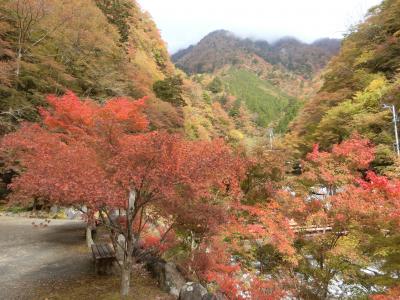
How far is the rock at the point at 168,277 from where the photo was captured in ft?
25.4

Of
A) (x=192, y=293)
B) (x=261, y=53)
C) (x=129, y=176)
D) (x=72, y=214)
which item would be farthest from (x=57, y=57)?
(x=261, y=53)

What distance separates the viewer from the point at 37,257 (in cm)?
1037

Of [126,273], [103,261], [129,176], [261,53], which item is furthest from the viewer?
[261,53]

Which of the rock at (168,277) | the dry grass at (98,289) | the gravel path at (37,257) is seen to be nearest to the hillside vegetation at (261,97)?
the gravel path at (37,257)

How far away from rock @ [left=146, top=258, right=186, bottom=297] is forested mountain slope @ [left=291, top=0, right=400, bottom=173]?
15.7 meters

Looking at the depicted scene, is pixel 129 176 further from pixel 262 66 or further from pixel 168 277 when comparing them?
pixel 262 66

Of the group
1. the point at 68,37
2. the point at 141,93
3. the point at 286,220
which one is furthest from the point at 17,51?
the point at 286,220

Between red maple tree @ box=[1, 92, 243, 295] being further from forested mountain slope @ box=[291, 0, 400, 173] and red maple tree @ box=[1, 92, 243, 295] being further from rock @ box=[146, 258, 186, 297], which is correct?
forested mountain slope @ box=[291, 0, 400, 173]

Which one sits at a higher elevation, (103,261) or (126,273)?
(126,273)

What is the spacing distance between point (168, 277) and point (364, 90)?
21.6 metres

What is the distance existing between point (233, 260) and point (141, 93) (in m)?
16.4

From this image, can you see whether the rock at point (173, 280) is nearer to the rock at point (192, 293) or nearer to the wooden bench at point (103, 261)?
the rock at point (192, 293)

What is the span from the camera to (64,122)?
12.3 metres

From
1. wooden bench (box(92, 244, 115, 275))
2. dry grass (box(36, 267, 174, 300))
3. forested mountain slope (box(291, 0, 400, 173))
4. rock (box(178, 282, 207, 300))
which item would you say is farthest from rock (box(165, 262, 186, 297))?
forested mountain slope (box(291, 0, 400, 173))
